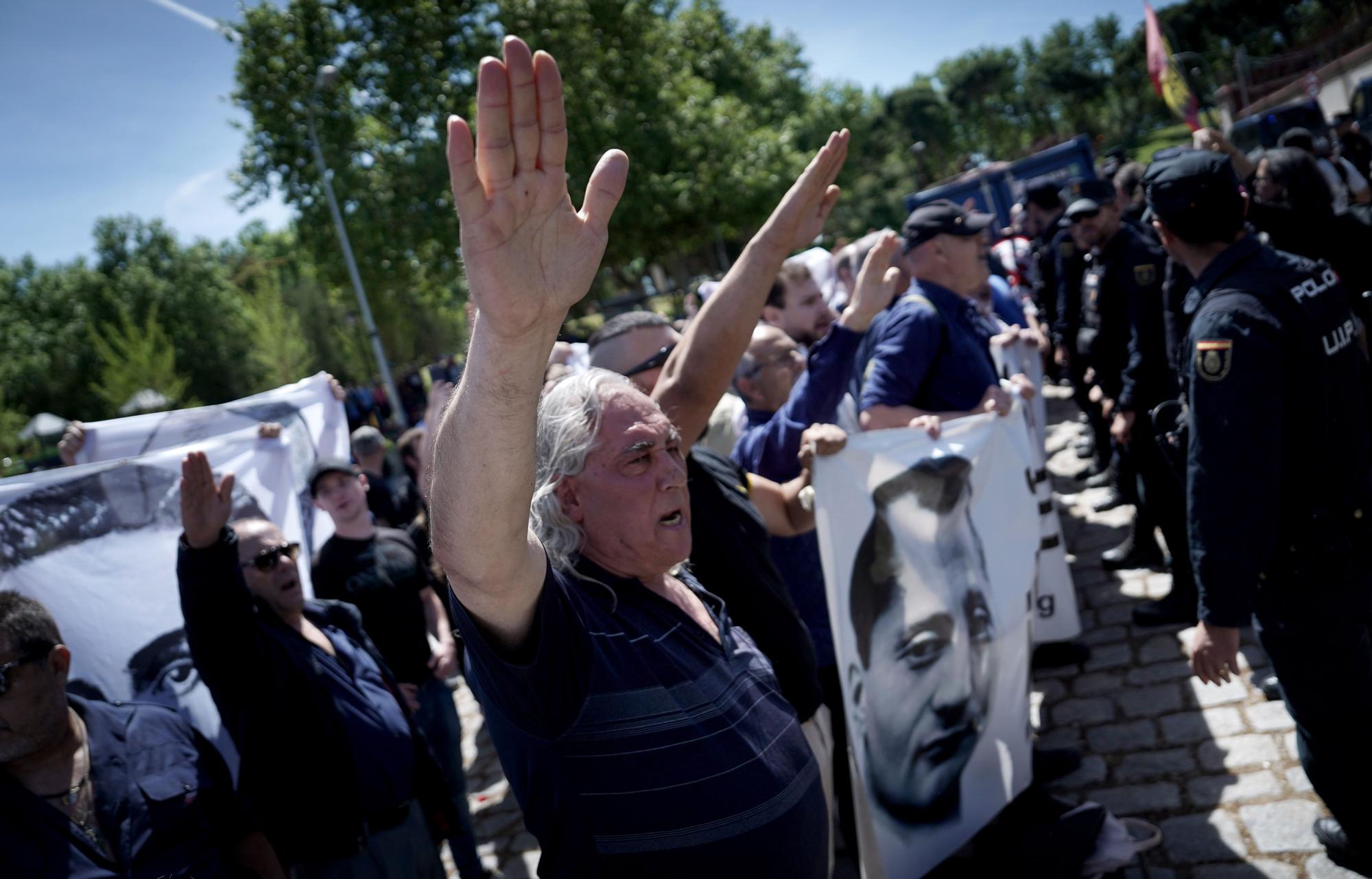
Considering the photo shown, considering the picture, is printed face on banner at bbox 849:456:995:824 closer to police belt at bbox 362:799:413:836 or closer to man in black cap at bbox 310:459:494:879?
police belt at bbox 362:799:413:836

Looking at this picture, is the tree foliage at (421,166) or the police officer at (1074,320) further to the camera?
the tree foliage at (421,166)

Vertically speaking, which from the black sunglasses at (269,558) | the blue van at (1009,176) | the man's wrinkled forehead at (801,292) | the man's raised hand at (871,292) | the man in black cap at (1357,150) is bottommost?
the black sunglasses at (269,558)

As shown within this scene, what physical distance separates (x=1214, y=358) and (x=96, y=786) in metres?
3.25

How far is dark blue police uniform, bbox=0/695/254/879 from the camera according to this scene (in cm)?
239

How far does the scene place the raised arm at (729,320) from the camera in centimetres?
284

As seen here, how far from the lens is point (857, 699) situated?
10.6 ft

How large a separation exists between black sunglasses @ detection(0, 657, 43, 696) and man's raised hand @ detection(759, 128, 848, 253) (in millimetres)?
2354

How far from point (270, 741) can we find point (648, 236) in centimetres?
2419

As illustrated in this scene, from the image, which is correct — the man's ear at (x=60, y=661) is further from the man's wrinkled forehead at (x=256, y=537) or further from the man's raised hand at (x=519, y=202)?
the man's raised hand at (x=519, y=202)

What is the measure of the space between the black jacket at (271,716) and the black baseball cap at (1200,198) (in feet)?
9.77

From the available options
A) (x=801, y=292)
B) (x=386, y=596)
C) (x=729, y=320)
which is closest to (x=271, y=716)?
(x=386, y=596)

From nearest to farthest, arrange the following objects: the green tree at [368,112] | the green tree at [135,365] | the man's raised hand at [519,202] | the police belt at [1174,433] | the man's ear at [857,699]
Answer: the man's raised hand at [519,202] → the police belt at [1174,433] → the man's ear at [857,699] → the green tree at [368,112] → the green tree at [135,365]

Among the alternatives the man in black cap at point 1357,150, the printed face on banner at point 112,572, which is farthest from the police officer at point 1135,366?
the man in black cap at point 1357,150

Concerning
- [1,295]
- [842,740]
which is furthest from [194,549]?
[1,295]
